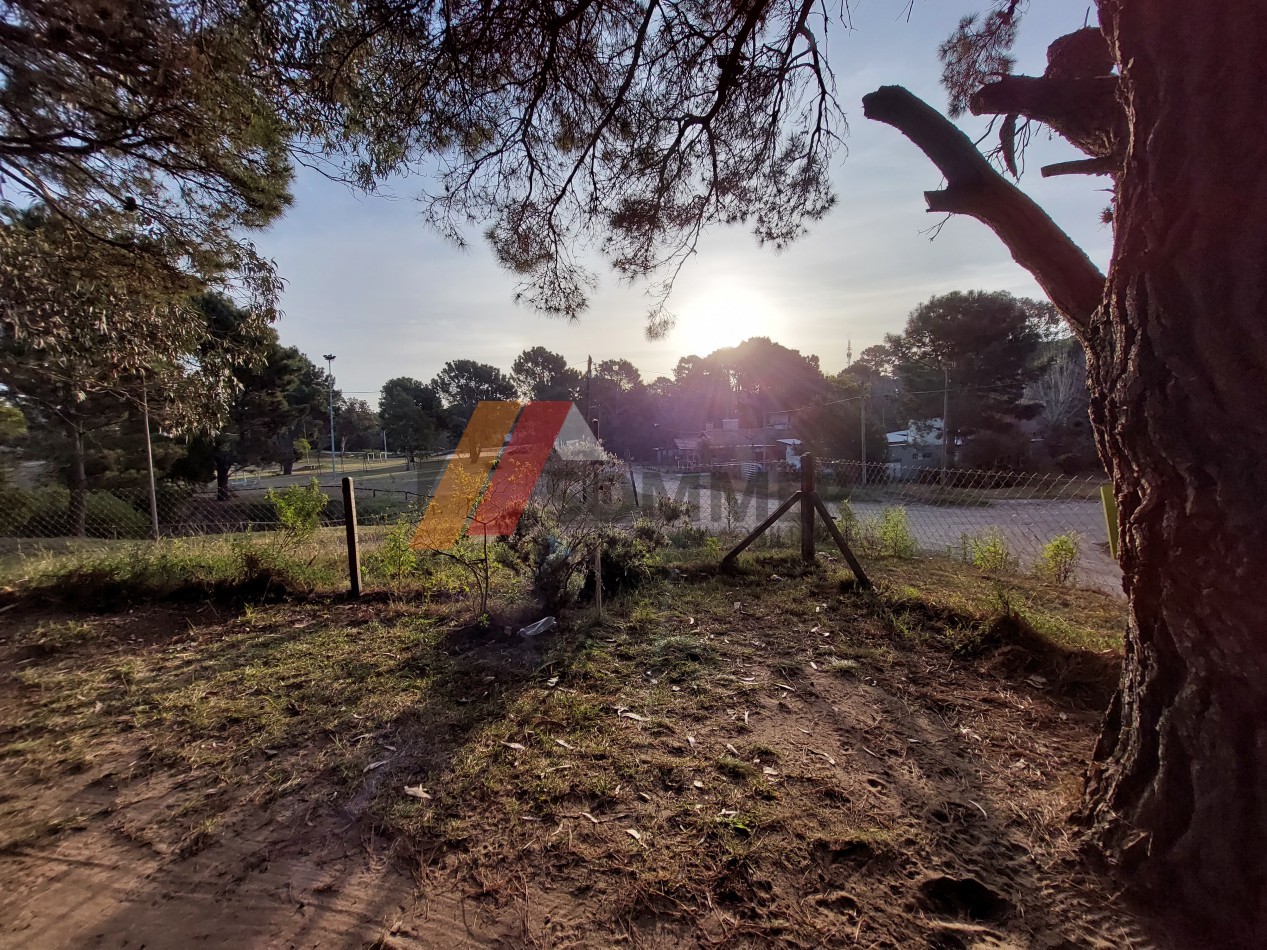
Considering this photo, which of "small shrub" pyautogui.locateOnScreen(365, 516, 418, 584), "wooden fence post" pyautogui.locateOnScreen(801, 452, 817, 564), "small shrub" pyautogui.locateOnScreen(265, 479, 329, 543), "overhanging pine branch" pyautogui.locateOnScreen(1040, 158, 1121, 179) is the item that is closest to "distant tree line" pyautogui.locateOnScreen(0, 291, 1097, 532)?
"small shrub" pyautogui.locateOnScreen(265, 479, 329, 543)

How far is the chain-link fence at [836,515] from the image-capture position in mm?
4848

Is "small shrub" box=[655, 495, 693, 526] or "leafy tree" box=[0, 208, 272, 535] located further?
"small shrub" box=[655, 495, 693, 526]

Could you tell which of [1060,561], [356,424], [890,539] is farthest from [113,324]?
[356,424]

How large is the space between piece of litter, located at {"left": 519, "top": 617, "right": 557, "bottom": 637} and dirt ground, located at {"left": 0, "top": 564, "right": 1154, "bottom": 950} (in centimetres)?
6

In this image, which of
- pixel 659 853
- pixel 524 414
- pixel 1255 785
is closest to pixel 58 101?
pixel 659 853

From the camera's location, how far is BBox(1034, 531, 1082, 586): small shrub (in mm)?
4309

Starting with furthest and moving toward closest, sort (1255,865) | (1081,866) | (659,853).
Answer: (659,853) < (1081,866) < (1255,865)

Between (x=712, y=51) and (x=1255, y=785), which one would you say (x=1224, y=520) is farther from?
(x=712, y=51)

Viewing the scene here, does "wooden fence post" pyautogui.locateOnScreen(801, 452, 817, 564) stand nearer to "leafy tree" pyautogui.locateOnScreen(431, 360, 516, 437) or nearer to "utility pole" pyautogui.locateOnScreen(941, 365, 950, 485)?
"utility pole" pyautogui.locateOnScreen(941, 365, 950, 485)

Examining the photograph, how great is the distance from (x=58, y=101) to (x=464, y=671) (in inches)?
181

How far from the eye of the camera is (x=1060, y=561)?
170 inches

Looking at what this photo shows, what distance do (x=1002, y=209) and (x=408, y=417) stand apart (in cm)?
2956

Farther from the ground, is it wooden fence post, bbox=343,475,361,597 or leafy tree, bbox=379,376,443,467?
leafy tree, bbox=379,376,443,467

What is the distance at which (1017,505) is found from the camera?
33.4ft
